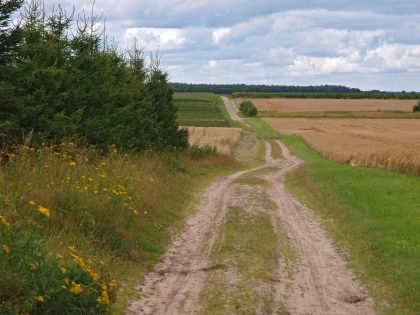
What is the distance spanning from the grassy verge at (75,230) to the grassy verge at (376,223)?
3.93 m

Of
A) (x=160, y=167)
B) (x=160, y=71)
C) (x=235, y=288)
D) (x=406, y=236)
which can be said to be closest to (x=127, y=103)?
(x=160, y=167)

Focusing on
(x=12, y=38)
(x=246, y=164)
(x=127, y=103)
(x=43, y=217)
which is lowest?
(x=246, y=164)

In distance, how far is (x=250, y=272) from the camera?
31.7 ft

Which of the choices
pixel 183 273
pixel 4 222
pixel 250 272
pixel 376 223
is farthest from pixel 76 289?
pixel 376 223

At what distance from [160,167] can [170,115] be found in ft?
38.4

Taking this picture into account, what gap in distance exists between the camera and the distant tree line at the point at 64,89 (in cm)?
1455

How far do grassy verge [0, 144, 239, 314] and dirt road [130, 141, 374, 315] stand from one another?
1.83 ft

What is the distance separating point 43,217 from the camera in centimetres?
909

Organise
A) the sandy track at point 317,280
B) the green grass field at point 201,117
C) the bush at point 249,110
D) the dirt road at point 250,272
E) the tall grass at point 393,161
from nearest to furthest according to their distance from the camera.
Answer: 1. the dirt road at point 250,272
2. the sandy track at point 317,280
3. the tall grass at point 393,161
4. the green grass field at point 201,117
5. the bush at point 249,110

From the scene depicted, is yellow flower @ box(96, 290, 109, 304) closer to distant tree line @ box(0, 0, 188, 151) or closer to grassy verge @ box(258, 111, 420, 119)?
distant tree line @ box(0, 0, 188, 151)

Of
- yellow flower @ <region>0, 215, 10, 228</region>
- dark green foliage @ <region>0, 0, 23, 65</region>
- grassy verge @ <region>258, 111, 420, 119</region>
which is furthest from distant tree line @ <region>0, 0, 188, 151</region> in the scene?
grassy verge @ <region>258, 111, 420, 119</region>

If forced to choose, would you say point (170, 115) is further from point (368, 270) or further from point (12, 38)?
point (368, 270)

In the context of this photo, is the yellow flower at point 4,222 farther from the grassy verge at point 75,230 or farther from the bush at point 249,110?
the bush at point 249,110

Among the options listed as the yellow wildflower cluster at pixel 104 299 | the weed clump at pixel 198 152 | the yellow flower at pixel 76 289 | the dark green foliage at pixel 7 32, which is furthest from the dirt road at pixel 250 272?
the weed clump at pixel 198 152
